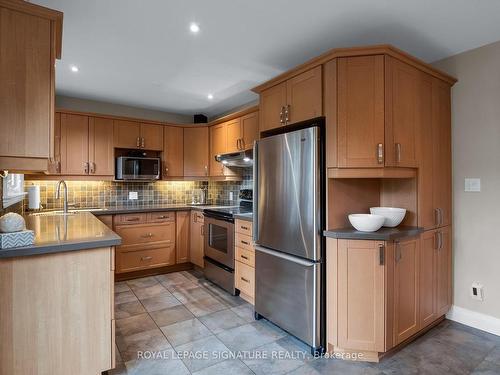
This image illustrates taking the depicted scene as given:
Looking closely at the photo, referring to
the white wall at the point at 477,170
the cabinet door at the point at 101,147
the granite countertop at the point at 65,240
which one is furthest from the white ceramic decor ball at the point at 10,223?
the white wall at the point at 477,170

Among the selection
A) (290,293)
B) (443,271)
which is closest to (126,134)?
(290,293)

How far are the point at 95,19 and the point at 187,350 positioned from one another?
2538mm

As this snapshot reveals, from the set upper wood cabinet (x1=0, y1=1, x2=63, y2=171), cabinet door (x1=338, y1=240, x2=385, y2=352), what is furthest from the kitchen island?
cabinet door (x1=338, y1=240, x2=385, y2=352)

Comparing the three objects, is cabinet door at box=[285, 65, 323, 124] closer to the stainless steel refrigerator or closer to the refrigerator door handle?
the stainless steel refrigerator

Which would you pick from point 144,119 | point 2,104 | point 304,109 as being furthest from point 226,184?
point 2,104

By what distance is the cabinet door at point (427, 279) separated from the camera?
2.36 meters

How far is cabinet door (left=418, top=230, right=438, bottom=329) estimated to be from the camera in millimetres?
2355

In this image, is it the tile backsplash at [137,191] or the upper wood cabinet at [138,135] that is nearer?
the tile backsplash at [137,191]

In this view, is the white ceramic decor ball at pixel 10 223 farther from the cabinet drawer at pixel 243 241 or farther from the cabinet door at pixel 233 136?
the cabinet door at pixel 233 136

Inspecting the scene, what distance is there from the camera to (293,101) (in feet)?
8.04

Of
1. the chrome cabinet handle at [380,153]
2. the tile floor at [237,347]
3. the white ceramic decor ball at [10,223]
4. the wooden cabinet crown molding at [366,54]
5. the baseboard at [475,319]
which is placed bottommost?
the tile floor at [237,347]

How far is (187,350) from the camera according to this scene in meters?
2.23

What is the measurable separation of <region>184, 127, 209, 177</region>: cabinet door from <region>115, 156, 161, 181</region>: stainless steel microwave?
50cm

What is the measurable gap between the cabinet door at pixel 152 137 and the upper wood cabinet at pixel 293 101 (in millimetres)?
2154
